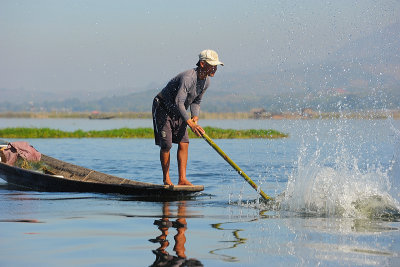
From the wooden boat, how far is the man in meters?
0.30

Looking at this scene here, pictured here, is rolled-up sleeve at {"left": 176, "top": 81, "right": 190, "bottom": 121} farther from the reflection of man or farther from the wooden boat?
the reflection of man

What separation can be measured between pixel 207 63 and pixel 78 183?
2860 mm

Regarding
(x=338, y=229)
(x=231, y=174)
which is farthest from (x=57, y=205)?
(x=231, y=174)

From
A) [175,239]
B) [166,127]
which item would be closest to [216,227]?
[175,239]

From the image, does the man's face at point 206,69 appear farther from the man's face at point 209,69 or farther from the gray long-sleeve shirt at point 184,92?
the gray long-sleeve shirt at point 184,92

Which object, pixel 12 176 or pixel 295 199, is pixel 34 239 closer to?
pixel 295 199

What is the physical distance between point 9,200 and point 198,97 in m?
3.05

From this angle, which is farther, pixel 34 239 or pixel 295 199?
pixel 295 199

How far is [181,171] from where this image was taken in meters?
9.73

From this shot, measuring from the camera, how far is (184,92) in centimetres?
930

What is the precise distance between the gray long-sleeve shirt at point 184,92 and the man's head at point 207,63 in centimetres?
11

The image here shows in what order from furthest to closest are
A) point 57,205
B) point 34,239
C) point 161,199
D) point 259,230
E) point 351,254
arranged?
1. point 161,199
2. point 57,205
3. point 259,230
4. point 34,239
5. point 351,254

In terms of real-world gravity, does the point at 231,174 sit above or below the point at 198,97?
below

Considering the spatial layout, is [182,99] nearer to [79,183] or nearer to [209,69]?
[209,69]
